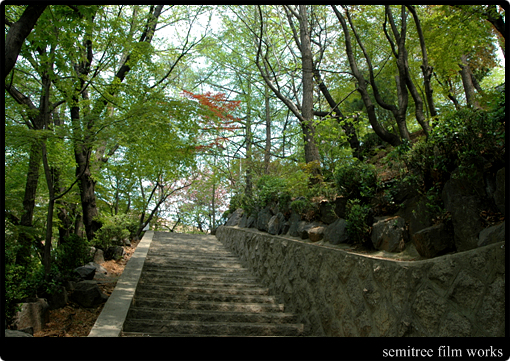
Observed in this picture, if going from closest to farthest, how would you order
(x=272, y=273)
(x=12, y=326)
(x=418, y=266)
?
1. (x=418, y=266)
2. (x=12, y=326)
3. (x=272, y=273)

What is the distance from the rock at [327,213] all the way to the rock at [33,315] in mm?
4045

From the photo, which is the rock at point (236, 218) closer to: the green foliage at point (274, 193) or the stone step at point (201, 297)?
the green foliage at point (274, 193)

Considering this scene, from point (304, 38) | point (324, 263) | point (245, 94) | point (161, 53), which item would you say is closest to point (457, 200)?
point (324, 263)

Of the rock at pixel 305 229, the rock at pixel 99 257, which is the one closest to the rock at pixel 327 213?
the rock at pixel 305 229

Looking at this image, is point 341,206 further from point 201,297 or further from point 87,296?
point 87,296

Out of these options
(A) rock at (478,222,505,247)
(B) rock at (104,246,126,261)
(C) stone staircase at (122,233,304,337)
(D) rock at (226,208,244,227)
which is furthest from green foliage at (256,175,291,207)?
(A) rock at (478,222,505,247)

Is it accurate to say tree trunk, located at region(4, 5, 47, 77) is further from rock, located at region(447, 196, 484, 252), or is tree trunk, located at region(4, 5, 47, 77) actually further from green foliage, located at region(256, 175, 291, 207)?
green foliage, located at region(256, 175, 291, 207)

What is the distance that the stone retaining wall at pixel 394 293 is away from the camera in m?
2.08

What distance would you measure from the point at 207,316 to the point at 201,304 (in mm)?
380

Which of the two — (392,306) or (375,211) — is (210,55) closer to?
(375,211)

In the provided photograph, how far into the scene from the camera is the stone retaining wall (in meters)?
2.08

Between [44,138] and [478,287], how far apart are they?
5.61 m

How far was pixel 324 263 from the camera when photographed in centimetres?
405

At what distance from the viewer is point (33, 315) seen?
4133 millimetres
